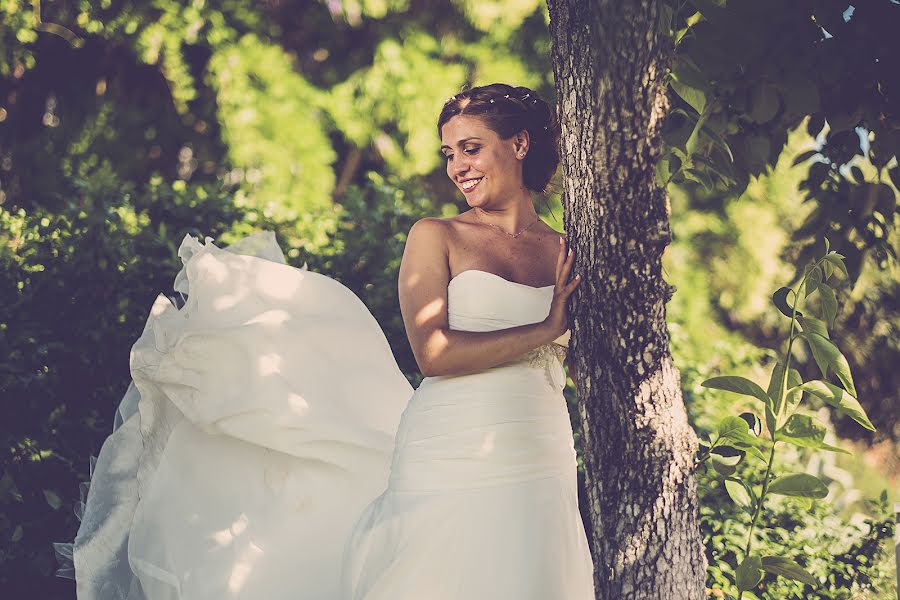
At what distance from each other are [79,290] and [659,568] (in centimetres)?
317

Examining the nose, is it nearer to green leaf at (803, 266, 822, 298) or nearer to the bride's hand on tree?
the bride's hand on tree

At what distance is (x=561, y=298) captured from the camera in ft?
8.20

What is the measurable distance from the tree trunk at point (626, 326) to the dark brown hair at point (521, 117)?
31 cm

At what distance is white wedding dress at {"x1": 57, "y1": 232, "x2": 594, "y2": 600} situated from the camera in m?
2.61

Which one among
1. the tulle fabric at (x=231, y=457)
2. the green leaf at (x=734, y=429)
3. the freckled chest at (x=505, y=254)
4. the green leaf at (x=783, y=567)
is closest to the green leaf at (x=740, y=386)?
the green leaf at (x=734, y=429)

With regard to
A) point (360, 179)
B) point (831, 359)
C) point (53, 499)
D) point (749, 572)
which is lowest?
point (749, 572)

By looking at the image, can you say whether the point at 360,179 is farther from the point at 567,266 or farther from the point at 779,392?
the point at 779,392

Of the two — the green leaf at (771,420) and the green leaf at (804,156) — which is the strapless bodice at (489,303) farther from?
the green leaf at (804,156)

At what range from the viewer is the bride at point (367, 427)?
2596 mm

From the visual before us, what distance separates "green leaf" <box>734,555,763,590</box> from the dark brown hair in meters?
1.24

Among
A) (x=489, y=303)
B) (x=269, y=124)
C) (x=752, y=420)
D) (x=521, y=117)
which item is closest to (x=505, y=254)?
(x=489, y=303)

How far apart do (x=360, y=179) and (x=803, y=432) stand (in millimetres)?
7983

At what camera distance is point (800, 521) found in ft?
14.1

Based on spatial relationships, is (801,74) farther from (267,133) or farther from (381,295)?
(267,133)
